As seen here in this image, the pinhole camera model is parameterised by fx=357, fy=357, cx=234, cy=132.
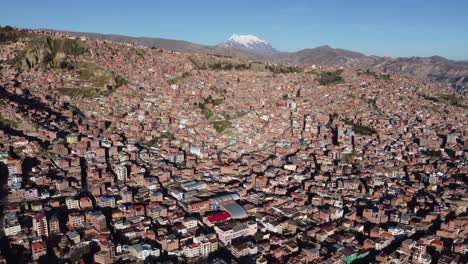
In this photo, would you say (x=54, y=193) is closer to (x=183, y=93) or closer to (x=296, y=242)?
(x=296, y=242)

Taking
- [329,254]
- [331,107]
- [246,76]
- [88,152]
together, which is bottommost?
[329,254]

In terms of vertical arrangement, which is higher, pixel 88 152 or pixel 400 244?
pixel 88 152

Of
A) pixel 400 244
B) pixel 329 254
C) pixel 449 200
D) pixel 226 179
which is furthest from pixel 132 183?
pixel 449 200

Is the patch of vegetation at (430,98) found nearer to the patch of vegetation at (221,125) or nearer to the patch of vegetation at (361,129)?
the patch of vegetation at (361,129)

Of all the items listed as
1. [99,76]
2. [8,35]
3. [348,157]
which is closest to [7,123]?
[99,76]

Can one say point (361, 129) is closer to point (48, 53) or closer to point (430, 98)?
point (430, 98)

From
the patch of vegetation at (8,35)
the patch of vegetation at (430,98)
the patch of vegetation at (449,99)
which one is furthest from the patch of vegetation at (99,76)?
the patch of vegetation at (449,99)
